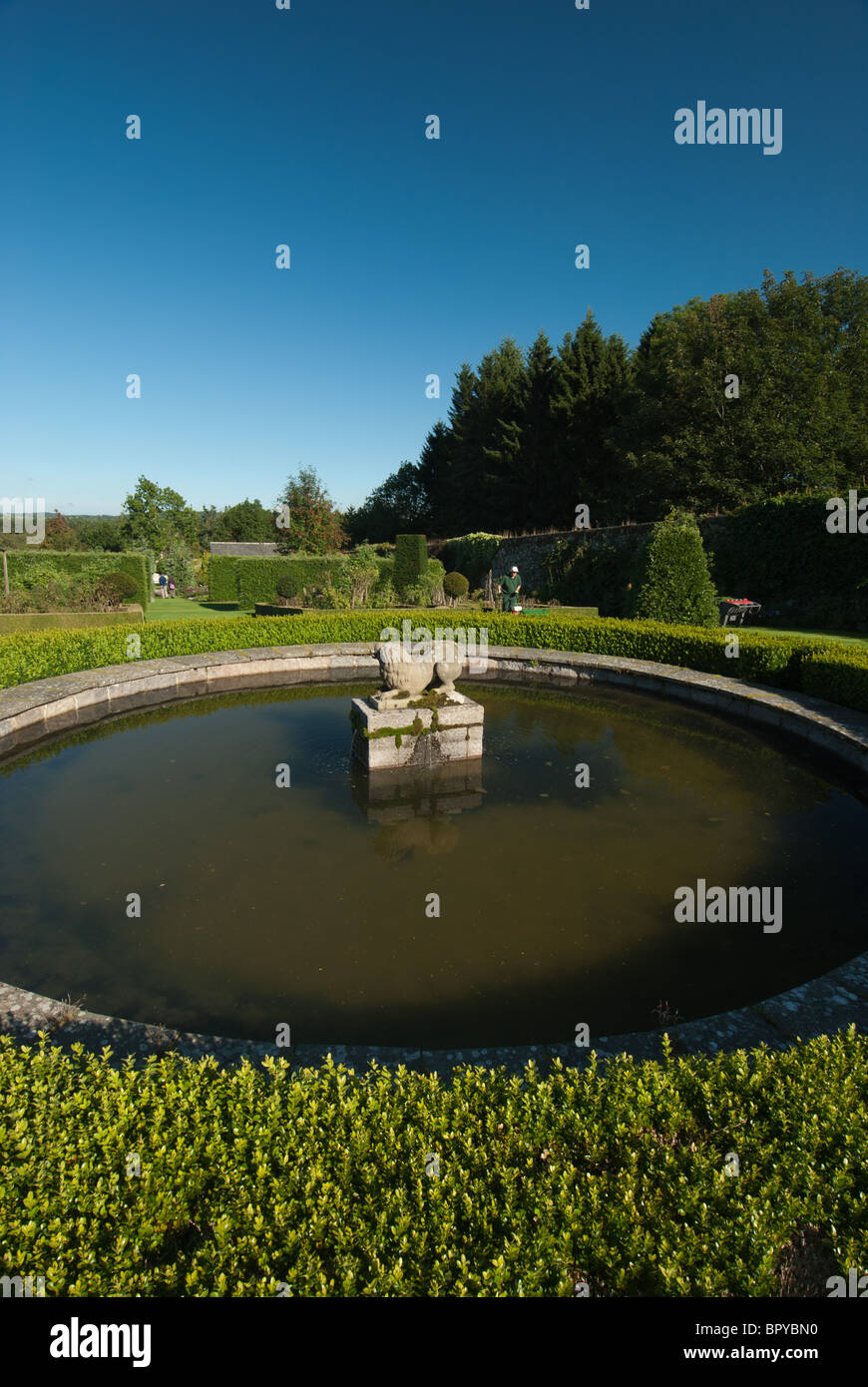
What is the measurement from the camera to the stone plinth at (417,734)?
7.97 m

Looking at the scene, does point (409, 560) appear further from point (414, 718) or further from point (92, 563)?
point (414, 718)

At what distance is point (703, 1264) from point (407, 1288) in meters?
0.92

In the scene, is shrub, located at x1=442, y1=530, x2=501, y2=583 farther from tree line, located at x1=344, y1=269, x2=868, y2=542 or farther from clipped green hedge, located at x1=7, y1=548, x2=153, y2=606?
clipped green hedge, located at x1=7, y1=548, x2=153, y2=606

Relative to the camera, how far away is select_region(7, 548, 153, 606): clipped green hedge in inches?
989

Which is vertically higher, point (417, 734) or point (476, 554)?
point (476, 554)

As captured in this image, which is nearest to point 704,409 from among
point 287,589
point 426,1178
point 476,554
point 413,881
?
point 476,554

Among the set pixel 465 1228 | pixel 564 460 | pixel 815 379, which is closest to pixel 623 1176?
pixel 465 1228

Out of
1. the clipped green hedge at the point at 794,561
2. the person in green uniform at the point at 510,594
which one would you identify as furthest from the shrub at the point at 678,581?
the clipped green hedge at the point at 794,561

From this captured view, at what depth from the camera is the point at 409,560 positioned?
29656mm

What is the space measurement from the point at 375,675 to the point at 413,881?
315 inches

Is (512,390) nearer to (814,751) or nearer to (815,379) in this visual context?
(815,379)

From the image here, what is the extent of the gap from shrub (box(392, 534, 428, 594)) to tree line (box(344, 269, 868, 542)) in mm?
10606

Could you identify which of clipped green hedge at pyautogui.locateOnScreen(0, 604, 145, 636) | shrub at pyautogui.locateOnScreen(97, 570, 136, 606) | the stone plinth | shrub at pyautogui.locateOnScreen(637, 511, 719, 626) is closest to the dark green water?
the stone plinth

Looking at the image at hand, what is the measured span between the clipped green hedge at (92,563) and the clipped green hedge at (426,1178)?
24755 mm
